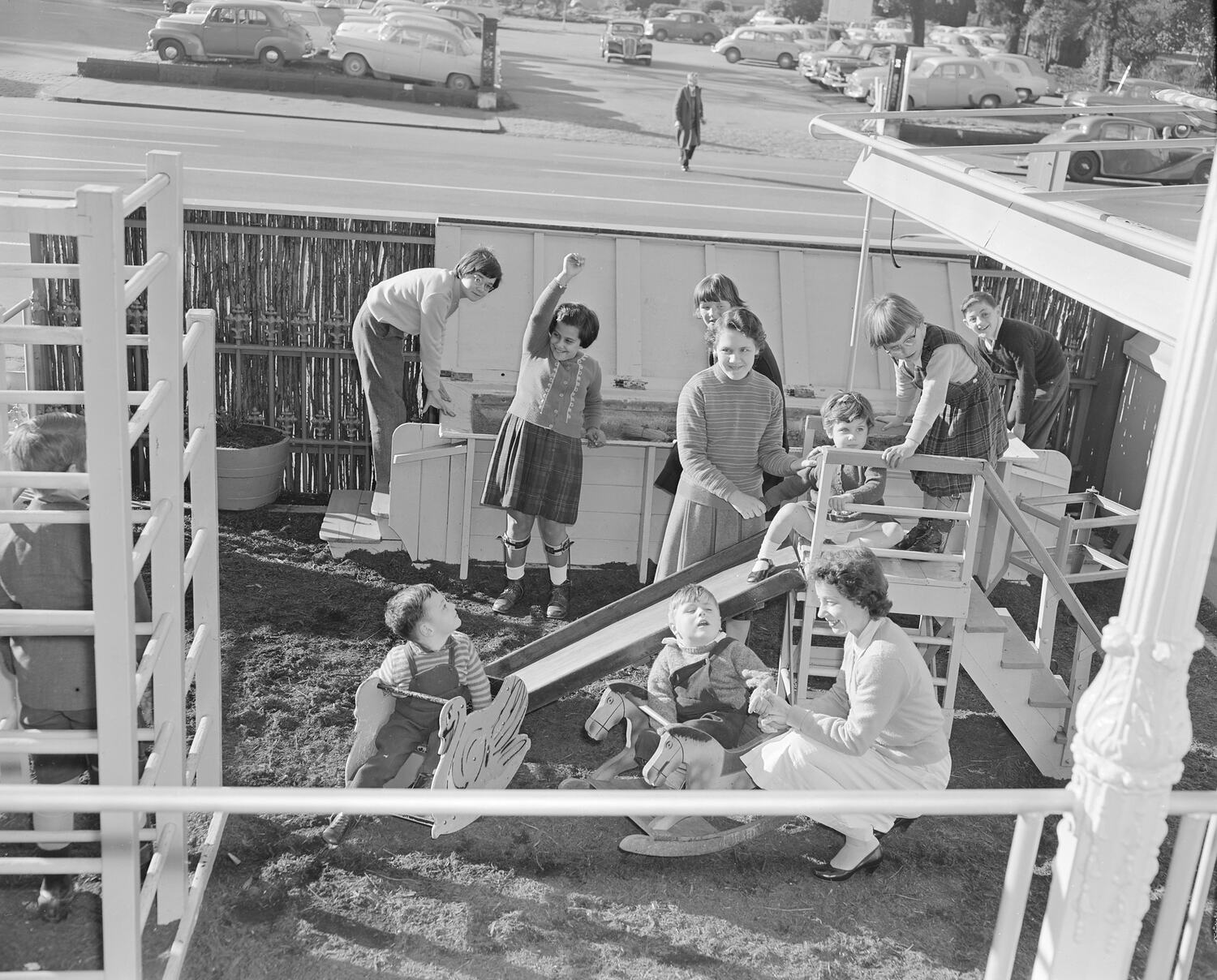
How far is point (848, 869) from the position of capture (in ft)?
15.4

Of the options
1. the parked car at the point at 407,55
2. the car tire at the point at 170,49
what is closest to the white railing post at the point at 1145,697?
the parked car at the point at 407,55

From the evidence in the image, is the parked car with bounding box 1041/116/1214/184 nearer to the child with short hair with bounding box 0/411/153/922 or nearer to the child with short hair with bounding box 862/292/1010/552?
the child with short hair with bounding box 862/292/1010/552

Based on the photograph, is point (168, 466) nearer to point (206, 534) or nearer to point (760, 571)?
point (206, 534)

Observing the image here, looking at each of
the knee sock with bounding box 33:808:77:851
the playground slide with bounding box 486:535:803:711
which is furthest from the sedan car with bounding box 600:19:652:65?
the knee sock with bounding box 33:808:77:851

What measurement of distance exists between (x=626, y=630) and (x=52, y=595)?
2576mm

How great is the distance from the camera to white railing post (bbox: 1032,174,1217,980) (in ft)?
7.38

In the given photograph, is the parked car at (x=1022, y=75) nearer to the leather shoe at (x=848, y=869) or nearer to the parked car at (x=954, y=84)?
the parked car at (x=954, y=84)

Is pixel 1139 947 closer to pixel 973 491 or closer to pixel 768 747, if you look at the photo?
pixel 768 747

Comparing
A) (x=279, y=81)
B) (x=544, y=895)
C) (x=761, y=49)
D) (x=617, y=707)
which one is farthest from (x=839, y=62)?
(x=544, y=895)

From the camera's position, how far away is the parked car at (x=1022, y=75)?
30.3 m

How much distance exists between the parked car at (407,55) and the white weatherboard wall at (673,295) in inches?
697

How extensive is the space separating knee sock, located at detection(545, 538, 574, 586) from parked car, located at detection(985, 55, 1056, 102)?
2708 centimetres

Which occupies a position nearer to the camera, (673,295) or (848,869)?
(848,869)

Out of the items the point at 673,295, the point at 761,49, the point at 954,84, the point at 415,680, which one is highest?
the point at 761,49
